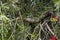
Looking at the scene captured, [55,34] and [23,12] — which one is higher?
[23,12]

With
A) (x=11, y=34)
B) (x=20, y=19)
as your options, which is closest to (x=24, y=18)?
(x=20, y=19)

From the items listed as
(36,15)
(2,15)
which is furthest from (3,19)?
(36,15)

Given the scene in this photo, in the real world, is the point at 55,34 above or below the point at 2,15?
below

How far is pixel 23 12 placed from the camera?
1.96 metres

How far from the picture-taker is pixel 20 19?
1930 millimetres

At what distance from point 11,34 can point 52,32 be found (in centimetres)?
32

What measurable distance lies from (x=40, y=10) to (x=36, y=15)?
5 centimetres

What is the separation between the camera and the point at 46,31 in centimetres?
190

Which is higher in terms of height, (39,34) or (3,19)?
(3,19)

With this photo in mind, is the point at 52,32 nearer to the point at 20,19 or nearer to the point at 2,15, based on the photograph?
the point at 20,19

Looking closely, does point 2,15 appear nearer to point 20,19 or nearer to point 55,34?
point 20,19

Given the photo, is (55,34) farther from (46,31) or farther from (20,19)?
(20,19)

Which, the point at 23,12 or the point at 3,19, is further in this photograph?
the point at 23,12

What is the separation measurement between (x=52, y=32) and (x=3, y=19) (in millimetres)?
393
